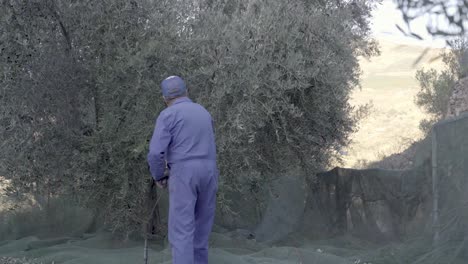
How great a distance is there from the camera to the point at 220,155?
29.5ft

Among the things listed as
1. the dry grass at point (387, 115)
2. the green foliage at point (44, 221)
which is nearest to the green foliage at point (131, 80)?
the green foliage at point (44, 221)

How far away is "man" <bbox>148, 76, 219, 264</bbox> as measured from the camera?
5.74m

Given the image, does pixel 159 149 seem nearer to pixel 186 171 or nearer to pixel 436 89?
pixel 186 171

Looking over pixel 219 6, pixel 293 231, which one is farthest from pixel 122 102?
pixel 293 231

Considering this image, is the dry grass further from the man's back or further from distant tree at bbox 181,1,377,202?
the man's back

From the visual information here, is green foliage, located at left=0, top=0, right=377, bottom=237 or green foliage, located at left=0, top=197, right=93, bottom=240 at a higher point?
green foliage, located at left=0, top=0, right=377, bottom=237

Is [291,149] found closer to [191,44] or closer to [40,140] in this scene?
[191,44]

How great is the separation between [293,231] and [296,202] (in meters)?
0.54

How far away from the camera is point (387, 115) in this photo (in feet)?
155

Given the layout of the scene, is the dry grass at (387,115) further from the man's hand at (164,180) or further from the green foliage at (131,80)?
the man's hand at (164,180)

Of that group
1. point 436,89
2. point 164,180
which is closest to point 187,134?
point 164,180

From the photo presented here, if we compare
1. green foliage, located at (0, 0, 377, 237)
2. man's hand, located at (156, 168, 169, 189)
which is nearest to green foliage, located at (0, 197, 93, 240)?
green foliage, located at (0, 0, 377, 237)

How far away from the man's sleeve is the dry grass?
66.4ft

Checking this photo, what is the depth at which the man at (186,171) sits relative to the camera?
574 cm
